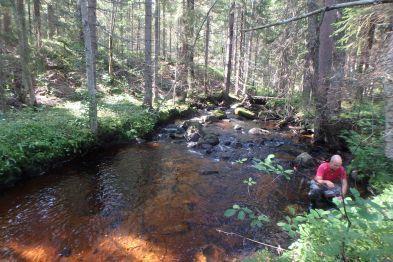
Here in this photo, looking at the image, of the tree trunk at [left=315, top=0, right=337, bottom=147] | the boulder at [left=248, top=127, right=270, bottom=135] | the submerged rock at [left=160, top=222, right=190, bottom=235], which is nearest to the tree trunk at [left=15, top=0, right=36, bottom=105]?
the submerged rock at [left=160, top=222, right=190, bottom=235]

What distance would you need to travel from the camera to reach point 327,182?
6.66 m

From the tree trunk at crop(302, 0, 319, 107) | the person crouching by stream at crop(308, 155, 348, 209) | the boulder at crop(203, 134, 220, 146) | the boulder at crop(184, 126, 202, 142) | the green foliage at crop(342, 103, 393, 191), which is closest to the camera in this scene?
the person crouching by stream at crop(308, 155, 348, 209)

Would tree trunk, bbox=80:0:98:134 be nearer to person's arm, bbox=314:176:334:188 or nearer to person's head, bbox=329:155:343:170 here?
person's arm, bbox=314:176:334:188

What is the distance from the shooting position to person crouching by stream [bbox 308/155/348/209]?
6.54 metres

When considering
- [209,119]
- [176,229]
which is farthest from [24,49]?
[176,229]

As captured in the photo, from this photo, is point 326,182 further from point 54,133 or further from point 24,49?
point 24,49

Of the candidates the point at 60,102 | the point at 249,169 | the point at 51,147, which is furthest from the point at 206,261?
the point at 60,102

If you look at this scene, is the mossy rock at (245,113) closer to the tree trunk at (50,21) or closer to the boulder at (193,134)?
the boulder at (193,134)

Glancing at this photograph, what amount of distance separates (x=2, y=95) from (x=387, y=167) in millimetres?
13834

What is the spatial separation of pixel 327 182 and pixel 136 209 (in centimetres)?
463

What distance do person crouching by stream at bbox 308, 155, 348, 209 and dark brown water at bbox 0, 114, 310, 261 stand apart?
0.60 meters

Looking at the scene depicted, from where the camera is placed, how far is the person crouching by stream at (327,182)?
21.5 feet

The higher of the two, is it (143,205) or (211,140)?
(211,140)

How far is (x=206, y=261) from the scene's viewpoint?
5059 millimetres
